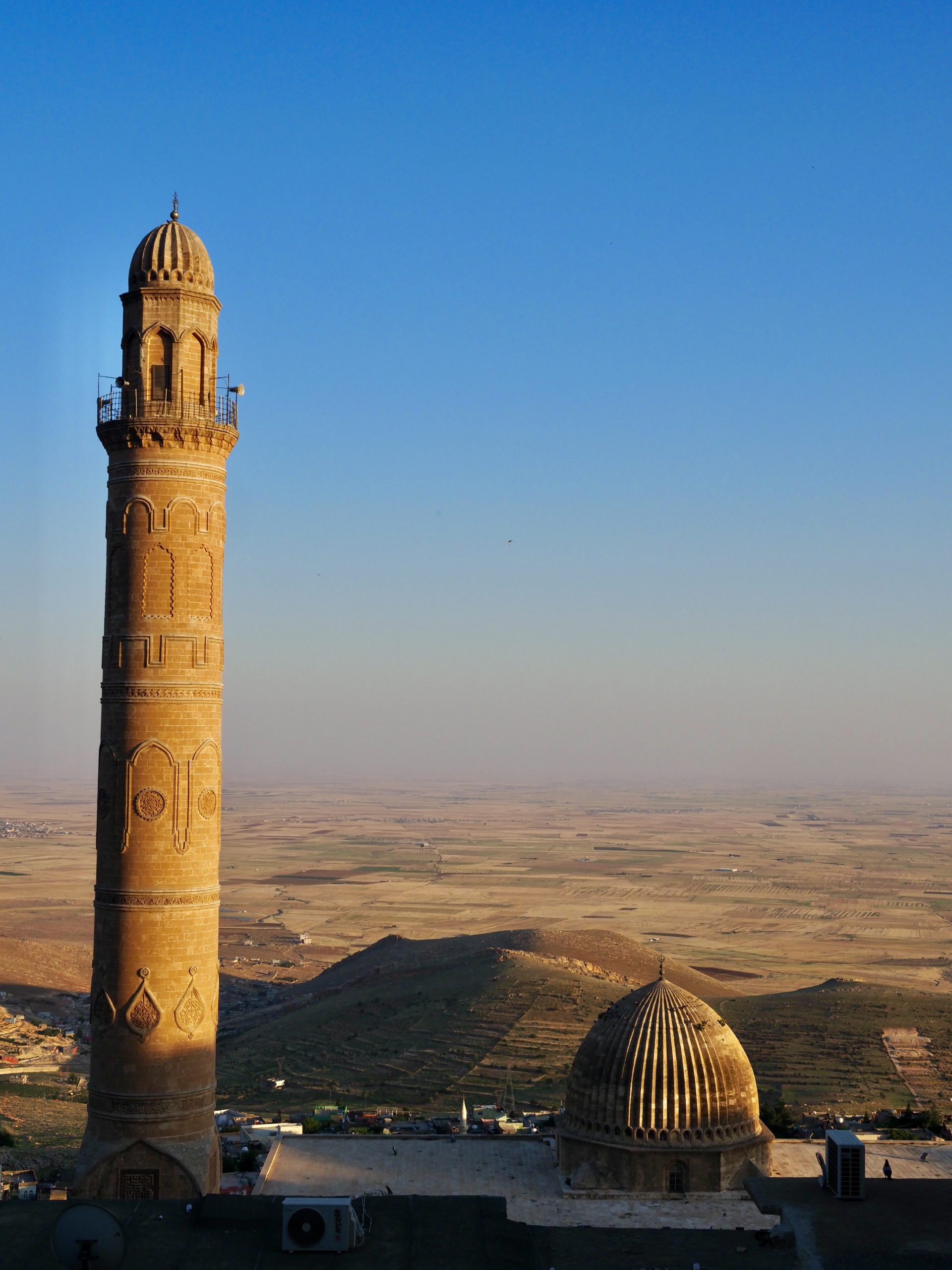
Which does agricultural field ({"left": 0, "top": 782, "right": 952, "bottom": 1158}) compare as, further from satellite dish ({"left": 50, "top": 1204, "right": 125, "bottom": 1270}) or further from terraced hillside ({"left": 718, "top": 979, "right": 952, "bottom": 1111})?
satellite dish ({"left": 50, "top": 1204, "right": 125, "bottom": 1270})

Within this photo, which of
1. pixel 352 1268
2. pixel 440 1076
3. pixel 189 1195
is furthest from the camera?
pixel 440 1076

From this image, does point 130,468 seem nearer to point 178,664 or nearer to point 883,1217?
point 178,664

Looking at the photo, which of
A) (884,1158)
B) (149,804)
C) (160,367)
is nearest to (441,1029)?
(884,1158)

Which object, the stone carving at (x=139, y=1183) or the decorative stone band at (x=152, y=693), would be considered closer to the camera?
the stone carving at (x=139, y=1183)

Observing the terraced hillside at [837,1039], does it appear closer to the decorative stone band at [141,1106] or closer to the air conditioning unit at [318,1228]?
the decorative stone band at [141,1106]

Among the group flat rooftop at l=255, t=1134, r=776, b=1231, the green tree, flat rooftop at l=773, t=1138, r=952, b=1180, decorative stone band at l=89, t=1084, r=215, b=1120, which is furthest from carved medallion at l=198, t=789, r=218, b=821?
the green tree

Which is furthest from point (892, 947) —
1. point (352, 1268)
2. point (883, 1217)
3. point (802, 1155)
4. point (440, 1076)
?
point (352, 1268)

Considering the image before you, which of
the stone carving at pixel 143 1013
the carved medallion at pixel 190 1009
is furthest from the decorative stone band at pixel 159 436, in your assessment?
the stone carving at pixel 143 1013
